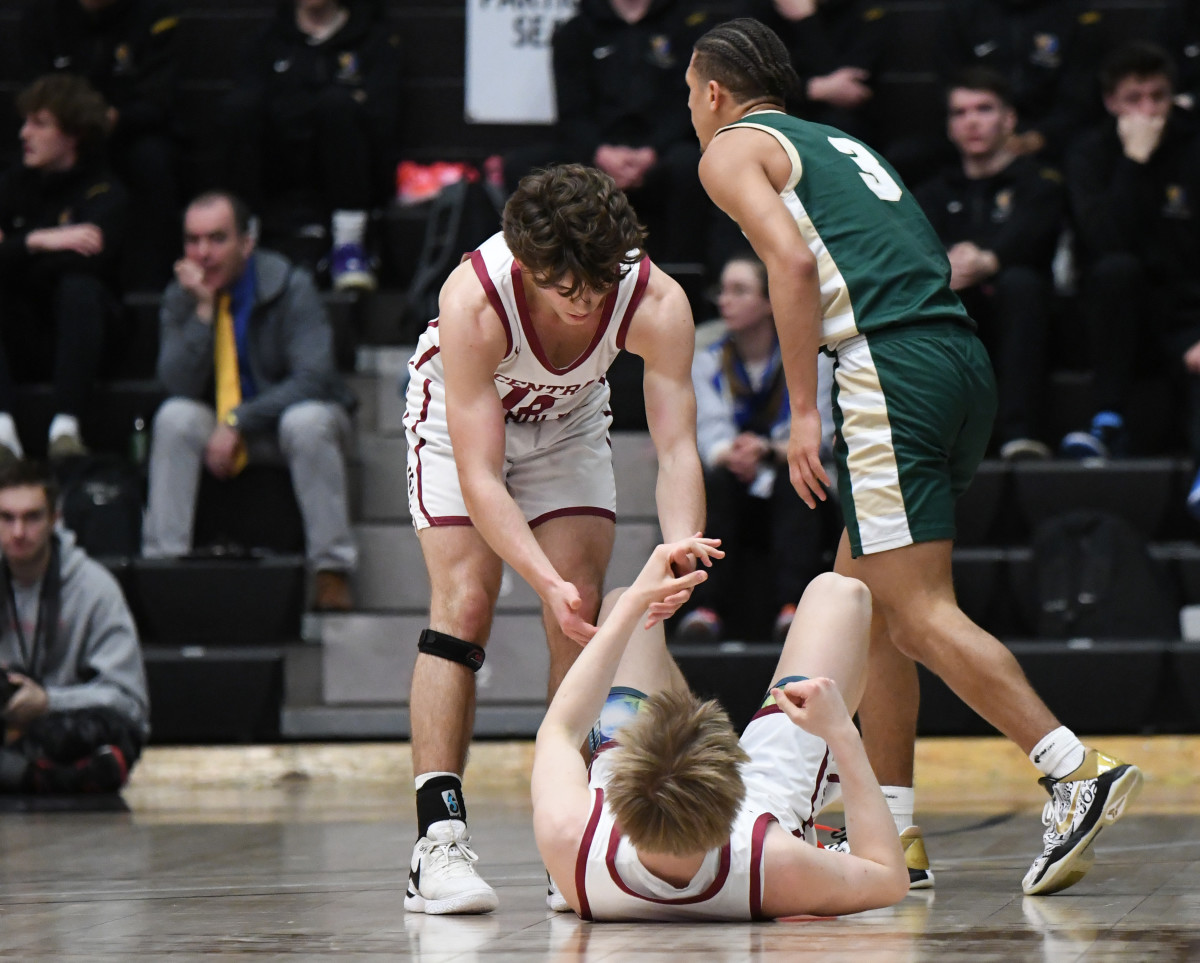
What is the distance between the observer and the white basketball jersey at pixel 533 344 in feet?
11.0

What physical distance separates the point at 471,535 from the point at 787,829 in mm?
910

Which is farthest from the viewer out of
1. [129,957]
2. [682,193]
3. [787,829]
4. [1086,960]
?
[682,193]

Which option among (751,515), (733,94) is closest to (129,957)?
(733,94)

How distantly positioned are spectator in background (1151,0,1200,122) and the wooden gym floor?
10.2 feet

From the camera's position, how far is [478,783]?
6.05 meters

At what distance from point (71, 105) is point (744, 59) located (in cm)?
449

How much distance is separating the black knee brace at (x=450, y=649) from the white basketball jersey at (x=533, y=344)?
0.47 meters

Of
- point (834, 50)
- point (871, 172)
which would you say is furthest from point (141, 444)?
point (871, 172)

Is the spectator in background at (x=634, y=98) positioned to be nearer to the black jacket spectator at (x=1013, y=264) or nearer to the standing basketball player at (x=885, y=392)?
the black jacket spectator at (x=1013, y=264)

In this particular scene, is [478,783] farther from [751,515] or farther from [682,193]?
[682,193]

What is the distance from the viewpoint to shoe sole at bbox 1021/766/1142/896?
331cm

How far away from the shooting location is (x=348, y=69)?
26.6ft

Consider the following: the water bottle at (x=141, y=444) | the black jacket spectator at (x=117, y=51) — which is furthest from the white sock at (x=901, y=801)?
the black jacket spectator at (x=117, y=51)

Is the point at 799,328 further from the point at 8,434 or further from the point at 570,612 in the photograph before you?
the point at 8,434
